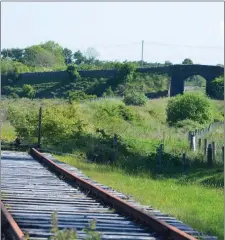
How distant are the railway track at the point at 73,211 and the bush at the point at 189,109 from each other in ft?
92.5

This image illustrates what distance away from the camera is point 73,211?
829cm

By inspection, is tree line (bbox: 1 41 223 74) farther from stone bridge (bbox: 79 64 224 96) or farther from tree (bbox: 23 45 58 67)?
stone bridge (bbox: 79 64 224 96)

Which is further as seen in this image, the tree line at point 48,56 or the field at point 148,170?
the tree line at point 48,56

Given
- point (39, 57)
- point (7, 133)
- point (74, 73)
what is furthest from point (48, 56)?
point (7, 133)

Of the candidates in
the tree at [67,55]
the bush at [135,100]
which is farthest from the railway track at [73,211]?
the tree at [67,55]

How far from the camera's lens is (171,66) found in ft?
270

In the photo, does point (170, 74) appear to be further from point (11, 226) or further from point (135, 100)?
point (11, 226)

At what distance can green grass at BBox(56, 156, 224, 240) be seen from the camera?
986 cm

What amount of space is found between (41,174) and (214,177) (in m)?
5.03

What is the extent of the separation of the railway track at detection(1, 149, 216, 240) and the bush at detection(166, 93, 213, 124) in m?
28.2

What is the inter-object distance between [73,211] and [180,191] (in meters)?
5.64

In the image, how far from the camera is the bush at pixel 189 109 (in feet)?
133

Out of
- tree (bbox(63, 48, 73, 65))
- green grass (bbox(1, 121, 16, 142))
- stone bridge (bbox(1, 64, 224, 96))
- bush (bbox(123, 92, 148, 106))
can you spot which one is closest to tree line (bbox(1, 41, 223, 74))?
tree (bbox(63, 48, 73, 65))

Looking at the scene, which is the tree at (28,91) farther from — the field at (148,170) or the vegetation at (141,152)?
the field at (148,170)
